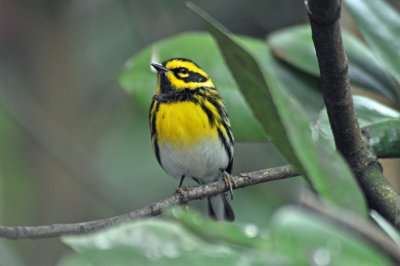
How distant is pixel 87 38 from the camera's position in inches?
150

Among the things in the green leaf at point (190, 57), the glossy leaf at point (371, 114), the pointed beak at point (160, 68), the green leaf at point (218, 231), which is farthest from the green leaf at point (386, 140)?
the pointed beak at point (160, 68)

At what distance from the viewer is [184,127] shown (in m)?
2.54

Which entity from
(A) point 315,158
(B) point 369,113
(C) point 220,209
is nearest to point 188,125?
(C) point 220,209

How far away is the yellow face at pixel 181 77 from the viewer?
2.71m

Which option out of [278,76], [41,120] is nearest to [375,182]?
[278,76]

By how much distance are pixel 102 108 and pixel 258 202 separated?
1.39m

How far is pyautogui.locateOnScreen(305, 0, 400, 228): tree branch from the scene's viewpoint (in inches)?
37.5

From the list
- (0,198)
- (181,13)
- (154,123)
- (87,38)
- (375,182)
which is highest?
(181,13)

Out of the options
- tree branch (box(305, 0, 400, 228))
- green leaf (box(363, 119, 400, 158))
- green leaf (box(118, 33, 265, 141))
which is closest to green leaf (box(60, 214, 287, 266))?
tree branch (box(305, 0, 400, 228))

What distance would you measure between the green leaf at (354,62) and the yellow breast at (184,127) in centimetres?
72

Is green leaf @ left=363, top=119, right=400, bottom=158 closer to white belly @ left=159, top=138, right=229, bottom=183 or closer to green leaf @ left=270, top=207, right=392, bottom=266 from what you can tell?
green leaf @ left=270, top=207, right=392, bottom=266

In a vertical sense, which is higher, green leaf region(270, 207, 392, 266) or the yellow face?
the yellow face

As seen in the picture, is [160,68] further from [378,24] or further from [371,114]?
[371,114]

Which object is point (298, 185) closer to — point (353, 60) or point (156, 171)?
point (353, 60)
